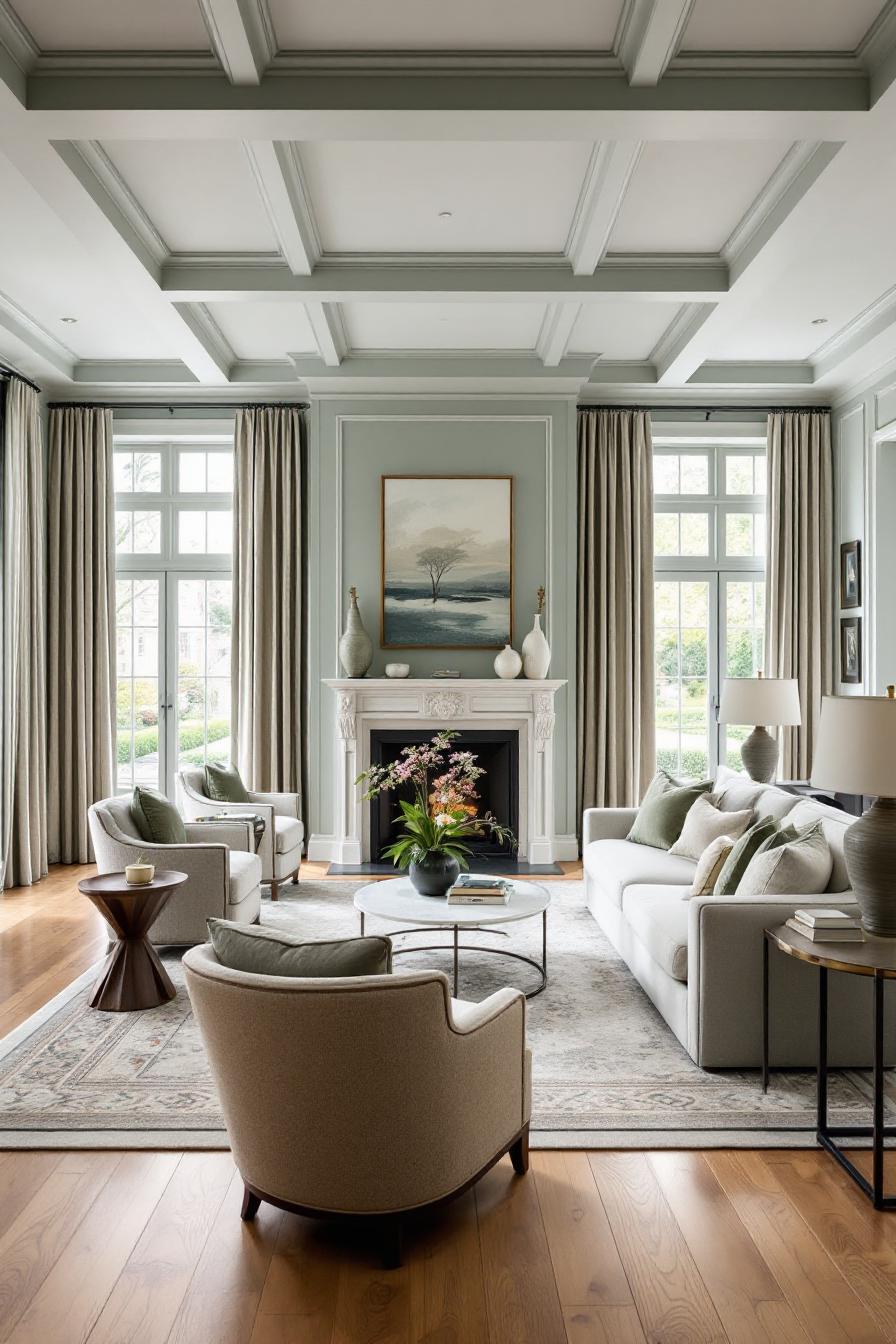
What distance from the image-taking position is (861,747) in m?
2.68

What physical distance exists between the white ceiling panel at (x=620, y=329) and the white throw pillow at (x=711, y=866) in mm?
3030

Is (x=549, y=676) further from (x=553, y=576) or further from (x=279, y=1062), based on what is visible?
(x=279, y=1062)

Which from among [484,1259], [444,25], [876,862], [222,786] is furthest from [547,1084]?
[444,25]

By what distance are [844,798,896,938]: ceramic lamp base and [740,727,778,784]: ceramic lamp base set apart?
261cm

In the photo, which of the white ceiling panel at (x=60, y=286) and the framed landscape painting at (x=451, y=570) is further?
the framed landscape painting at (x=451, y=570)

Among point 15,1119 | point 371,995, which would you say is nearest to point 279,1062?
point 371,995

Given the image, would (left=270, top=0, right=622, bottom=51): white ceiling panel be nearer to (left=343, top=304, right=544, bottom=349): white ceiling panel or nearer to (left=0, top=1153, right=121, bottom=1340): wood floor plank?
(left=343, top=304, right=544, bottom=349): white ceiling panel

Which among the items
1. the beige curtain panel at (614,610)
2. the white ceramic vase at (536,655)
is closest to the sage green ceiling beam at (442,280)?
the beige curtain panel at (614,610)

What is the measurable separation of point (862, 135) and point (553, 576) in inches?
143

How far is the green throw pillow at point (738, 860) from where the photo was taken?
140 inches

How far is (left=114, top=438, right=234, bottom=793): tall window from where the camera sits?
24.0ft

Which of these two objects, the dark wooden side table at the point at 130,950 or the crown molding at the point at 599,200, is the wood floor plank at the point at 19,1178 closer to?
the dark wooden side table at the point at 130,950

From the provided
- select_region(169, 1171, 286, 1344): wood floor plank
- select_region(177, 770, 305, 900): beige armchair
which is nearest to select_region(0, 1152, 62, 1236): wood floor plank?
select_region(169, 1171, 286, 1344): wood floor plank

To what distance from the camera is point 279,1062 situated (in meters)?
2.13
